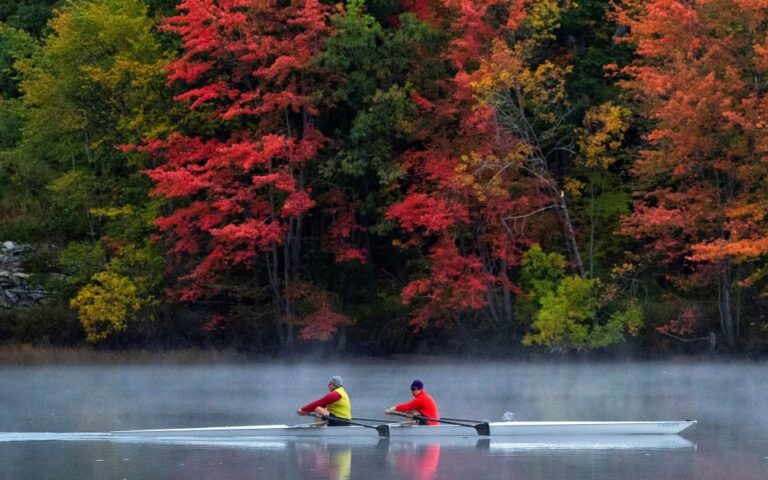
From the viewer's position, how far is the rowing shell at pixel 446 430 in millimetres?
24234

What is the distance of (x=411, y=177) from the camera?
4088 centimetres

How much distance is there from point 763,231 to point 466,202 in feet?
25.6

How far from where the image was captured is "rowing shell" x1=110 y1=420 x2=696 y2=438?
2423 centimetres

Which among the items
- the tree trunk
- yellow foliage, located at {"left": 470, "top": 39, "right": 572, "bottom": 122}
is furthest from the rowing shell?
yellow foliage, located at {"left": 470, "top": 39, "right": 572, "bottom": 122}

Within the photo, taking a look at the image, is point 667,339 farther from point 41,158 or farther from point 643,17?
point 41,158

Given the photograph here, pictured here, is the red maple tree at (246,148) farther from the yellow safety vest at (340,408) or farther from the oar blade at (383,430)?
the oar blade at (383,430)

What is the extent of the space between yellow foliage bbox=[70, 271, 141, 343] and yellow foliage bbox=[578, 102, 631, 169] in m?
13.4

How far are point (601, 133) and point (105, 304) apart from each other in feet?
48.4

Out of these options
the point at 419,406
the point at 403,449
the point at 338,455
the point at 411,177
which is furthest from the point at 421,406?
the point at 411,177

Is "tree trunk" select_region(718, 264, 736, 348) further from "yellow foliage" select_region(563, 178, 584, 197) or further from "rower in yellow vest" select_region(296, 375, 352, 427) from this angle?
"rower in yellow vest" select_region(296, 375, 352, 427)

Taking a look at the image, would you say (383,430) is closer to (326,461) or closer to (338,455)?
(338,455)

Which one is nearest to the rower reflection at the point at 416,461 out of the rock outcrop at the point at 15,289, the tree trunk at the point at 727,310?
the tree trunk at the point at 727,310

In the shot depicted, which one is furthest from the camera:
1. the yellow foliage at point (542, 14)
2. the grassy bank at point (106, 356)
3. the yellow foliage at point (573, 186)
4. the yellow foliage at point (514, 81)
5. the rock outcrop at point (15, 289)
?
the rock outcrop at point (15, 289)

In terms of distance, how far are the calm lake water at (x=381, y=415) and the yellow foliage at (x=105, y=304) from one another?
4.54 feet
